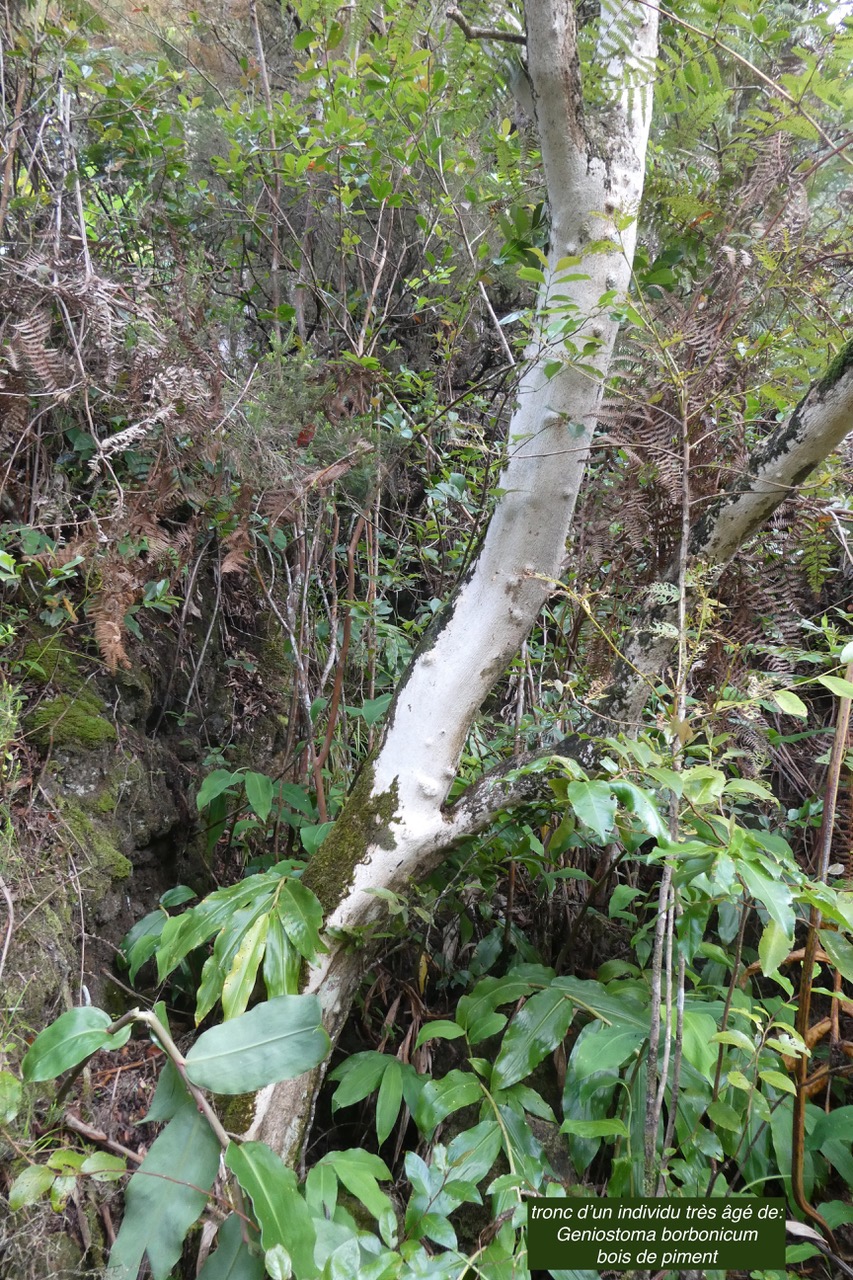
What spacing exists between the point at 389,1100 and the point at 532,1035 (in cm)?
38

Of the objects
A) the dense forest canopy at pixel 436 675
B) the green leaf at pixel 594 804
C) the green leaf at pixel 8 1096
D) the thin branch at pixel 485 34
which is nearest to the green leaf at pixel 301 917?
the dense forest canopy at pixel 436 675

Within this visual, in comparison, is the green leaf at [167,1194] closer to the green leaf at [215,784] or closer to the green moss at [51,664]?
the green leaf at [215,784]

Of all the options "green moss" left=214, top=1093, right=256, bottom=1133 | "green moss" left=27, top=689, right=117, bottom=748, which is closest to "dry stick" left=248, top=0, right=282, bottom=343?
"green moss" left=27, top=689, right=117, bottom=748

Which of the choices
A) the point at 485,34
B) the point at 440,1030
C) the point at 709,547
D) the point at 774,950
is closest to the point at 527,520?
the point at 709,547

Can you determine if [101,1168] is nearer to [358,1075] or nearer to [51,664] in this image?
[358,1075]

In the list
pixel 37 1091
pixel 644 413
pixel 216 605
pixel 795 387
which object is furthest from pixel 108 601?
pixel 795 387

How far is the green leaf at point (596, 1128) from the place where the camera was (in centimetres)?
140

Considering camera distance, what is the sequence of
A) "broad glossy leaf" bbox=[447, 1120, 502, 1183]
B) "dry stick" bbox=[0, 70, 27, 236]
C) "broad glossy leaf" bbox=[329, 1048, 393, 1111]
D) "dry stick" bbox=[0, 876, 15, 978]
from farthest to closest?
"dry stick" bbox=[0, 70, 27, 236], "broad glossy leaf" bbox=[329, 1048, 393, 1111], "dry stick" bbox=[0, 876, 15, 978], "broad glossy leaf" bbox=[447, 1120, 502, 1183]

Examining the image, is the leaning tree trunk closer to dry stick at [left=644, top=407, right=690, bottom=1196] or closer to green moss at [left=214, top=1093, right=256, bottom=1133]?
green moss at [left=214, top=1093, right=256, bottom=1133]

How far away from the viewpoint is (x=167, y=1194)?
1.00 m

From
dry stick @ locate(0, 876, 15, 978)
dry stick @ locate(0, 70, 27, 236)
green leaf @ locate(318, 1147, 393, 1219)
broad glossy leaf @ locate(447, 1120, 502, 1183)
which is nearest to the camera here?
green leaf @ locate(318, 1147, 393, 1219)

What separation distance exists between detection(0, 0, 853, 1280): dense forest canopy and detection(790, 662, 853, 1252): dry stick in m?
0.01

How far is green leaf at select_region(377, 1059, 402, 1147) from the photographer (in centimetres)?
158

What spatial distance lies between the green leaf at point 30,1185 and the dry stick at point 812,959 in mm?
1442
